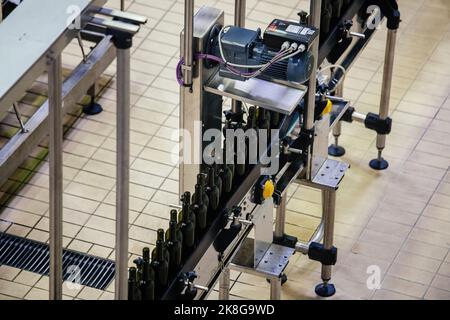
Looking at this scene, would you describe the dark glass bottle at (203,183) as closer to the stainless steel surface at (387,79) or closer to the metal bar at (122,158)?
the metal bar at (122,158)

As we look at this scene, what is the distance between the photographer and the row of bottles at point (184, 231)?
389 cm

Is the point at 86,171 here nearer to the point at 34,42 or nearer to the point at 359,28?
the point at 359,28

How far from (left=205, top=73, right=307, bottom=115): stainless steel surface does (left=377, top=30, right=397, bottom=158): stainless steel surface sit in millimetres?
1472

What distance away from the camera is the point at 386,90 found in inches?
235

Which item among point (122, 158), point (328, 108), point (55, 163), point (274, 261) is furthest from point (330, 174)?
point (55, 163)

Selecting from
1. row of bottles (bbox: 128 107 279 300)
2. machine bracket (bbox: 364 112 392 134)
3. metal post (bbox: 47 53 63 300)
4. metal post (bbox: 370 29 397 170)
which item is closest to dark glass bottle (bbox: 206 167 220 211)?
row of bottles (bbox: 128 107 279 300)

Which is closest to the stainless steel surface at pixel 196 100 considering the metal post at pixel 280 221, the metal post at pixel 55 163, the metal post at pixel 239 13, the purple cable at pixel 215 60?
the purple cable at pixel 215 60

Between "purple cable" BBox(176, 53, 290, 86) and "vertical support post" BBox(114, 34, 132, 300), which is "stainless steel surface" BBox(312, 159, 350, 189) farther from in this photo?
"vertical support post" BBox(114, 34, 132, 300)

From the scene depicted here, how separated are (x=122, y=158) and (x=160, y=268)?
94cm

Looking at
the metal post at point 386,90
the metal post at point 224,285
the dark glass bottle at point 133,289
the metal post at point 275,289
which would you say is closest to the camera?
the dark glass bottle at point 133,289

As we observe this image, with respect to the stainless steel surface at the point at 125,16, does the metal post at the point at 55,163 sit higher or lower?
lower

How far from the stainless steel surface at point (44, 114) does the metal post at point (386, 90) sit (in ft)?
4.59

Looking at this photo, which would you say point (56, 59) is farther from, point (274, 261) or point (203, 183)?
point (274, 261)
